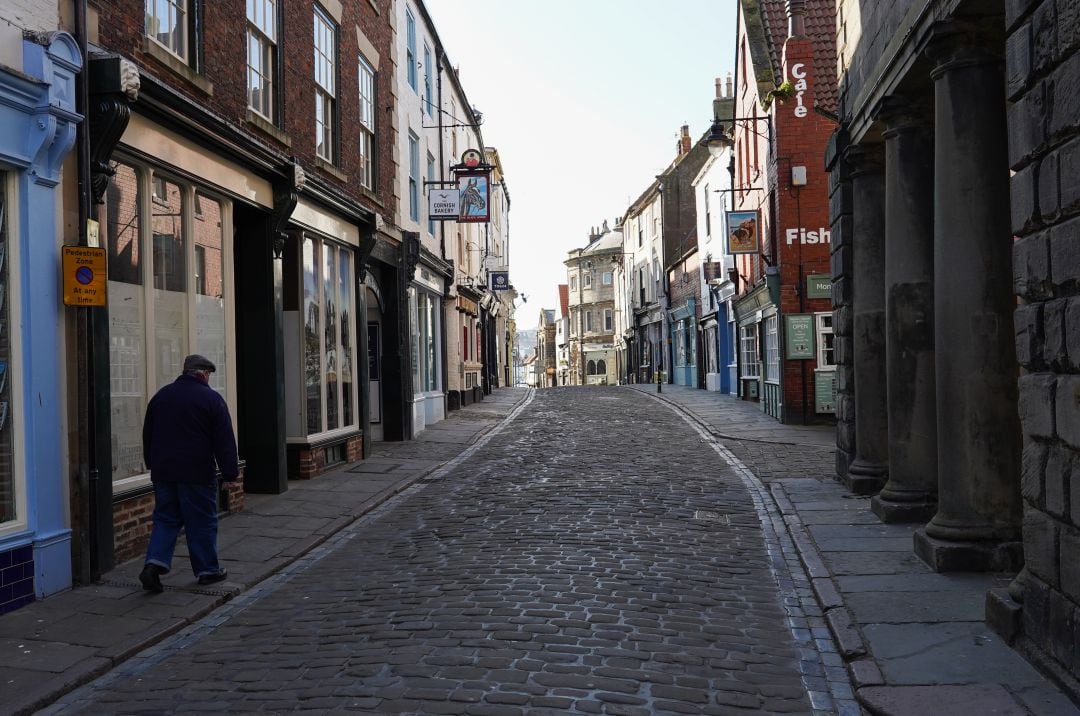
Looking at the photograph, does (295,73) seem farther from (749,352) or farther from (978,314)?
(749,352)

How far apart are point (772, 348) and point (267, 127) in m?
14.7

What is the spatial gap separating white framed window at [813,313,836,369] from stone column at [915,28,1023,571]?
44.1 feet

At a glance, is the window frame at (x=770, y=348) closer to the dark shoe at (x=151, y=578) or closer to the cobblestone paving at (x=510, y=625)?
the cobblestone paving at (x=510, y=625)

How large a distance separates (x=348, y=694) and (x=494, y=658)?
85cm

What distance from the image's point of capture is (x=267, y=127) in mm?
11359

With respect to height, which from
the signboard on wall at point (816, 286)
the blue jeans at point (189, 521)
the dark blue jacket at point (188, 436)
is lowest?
the blue jeans at point (189, 521)

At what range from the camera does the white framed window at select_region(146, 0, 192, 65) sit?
8.88 m

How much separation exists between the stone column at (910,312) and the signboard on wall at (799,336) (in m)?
11.3

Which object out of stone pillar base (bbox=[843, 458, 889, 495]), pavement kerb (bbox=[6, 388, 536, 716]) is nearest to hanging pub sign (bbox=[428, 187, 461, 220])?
pavement kerb (bbox=[6, 388, 536, 716])

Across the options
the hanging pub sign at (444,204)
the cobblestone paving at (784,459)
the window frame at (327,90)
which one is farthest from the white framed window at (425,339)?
the cobblestone paving at (784,459)

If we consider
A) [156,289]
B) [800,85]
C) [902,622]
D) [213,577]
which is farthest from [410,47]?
[902,622]

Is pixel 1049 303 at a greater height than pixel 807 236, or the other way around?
pixel 807 236

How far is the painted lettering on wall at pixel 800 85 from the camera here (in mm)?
20391

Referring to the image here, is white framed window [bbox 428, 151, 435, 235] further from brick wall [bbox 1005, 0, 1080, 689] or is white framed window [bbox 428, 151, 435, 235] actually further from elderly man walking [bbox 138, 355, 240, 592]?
brick wall [bbox 1005, 0, 1080, 689]
